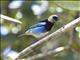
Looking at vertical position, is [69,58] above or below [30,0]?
below

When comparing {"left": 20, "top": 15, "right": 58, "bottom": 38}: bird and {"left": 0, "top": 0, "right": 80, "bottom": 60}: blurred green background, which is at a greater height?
{"left": 0, "top": 0, "right": 80, "bottom": 60}: blurred green background

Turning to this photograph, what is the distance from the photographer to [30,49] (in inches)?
39.3

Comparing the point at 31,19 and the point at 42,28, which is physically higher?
the point at 31,19

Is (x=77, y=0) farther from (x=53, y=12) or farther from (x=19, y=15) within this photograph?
(x=19, y=15)

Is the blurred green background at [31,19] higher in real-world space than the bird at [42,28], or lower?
higher

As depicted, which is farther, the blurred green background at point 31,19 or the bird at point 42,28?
the blurred green background at point 31,19

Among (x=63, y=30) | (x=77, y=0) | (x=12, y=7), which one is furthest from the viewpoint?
(x=12, y=7)

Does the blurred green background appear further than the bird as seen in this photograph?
Yes

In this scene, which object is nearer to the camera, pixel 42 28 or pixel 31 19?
pixel 42 28

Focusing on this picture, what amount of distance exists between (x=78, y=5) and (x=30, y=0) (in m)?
0.69

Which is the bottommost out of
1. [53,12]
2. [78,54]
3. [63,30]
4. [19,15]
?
[63,30]

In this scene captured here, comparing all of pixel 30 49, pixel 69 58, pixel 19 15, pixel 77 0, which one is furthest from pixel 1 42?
pixel 30 49

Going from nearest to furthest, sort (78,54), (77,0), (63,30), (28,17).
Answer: (63,30) → (77,0) → (78,54) → (28,17)

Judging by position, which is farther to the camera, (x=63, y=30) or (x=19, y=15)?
(x=19, y=15)
